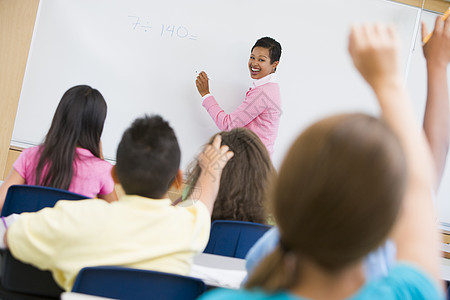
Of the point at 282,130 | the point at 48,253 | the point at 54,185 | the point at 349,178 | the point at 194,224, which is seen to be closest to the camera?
the point at 349,178

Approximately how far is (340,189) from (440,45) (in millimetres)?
423

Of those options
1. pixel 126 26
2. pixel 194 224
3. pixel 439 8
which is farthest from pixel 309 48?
pixel 194 224

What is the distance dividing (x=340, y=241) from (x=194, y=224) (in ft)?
3.10

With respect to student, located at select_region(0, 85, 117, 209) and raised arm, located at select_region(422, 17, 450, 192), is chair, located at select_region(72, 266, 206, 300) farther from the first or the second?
student, located at select_region(0, 85, 117, 209)

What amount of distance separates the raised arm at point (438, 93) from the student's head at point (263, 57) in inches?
134

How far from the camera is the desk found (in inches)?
64.2

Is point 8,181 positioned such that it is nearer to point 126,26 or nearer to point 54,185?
point 54,185

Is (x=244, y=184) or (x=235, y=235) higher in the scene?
(x=244, y=184)

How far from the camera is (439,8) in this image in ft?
15.2

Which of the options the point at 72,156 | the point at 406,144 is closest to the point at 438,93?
the point at 406,144

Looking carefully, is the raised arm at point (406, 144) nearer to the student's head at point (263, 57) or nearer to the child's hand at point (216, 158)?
the child's hand at point (216, 158)

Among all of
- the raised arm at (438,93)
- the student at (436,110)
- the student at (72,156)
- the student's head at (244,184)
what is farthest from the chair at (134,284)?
the student at (72,156)

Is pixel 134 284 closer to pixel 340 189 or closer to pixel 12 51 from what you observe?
pixel 340 189

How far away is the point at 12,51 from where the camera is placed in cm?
412
